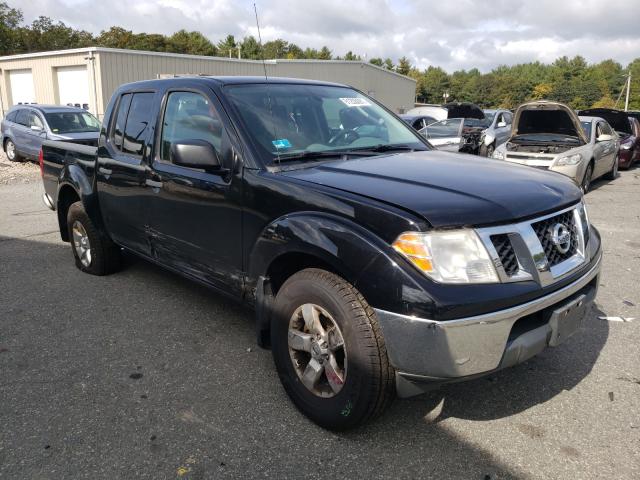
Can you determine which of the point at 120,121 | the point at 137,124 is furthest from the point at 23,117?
the point at 137,124

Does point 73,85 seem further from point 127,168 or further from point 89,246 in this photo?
point 127,168

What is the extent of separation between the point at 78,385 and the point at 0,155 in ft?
56.1

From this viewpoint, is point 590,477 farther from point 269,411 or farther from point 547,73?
point 547,73

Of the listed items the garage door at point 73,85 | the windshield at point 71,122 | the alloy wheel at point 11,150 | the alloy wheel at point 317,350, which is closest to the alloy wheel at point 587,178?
the alloy wheel at point 317,350

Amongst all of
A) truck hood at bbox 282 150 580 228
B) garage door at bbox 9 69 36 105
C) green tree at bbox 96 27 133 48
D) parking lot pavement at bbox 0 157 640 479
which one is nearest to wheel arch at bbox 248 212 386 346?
truck hood at bbox 282 150 580 228

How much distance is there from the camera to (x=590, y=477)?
95.2 inches

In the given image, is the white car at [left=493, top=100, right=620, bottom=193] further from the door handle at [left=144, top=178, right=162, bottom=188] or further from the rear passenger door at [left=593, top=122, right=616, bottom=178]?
the door handle at [left=144, top=178, right=162, bottom=188]

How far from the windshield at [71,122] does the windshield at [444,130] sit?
8724 mm

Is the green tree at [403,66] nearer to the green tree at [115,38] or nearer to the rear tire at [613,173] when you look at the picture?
the green tree at [115,38]

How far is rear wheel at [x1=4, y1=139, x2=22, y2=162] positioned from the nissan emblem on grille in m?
16.3

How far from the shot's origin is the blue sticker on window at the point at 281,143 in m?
3.25

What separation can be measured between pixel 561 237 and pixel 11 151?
16932 mm

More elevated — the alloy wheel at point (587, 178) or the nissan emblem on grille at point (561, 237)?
the nissan emblem on grille at point (561, 237)

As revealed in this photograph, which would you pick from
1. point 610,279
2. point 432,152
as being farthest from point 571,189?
point 610,279
